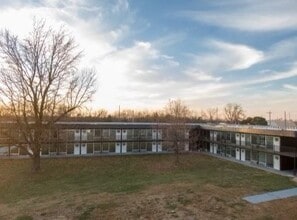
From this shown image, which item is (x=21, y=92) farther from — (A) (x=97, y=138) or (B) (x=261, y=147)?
(B) (x=261, y=147)

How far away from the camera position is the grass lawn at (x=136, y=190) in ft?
58.2

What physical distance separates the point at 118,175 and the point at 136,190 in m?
7.72

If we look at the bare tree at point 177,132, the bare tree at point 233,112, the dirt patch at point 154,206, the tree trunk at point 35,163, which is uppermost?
the bare tree at point 233,112

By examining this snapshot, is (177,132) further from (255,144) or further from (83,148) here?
(83,148)

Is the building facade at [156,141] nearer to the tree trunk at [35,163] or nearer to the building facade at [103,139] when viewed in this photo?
the building facade at [103,139]

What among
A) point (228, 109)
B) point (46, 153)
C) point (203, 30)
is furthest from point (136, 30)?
point (228, 109)

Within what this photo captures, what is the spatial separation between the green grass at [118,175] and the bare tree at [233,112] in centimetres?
5838

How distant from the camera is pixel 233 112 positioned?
315 ft

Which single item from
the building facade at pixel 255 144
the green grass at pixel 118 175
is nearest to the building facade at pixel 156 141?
the building facade at pixel 255 144

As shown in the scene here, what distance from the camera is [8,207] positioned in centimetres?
1938

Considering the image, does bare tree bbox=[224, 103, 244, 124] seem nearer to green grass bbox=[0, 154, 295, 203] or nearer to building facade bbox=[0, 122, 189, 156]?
building facade bbox=[0, 122, 189, 156]

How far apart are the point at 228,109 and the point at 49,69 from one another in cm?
7466

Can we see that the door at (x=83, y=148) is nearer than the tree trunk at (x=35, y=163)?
No

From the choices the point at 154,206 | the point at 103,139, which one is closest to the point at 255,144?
the point at 103,139
